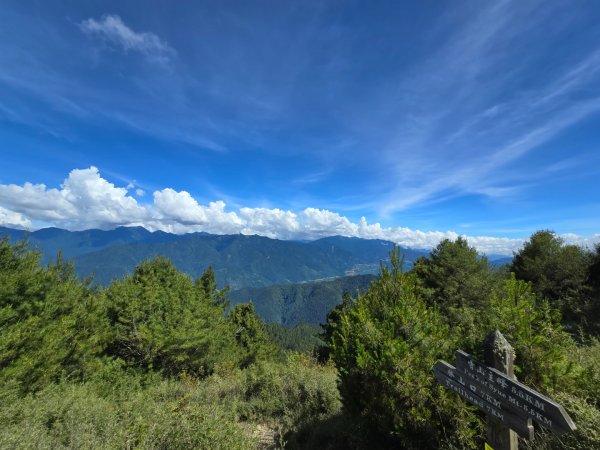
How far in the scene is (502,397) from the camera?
367 cm

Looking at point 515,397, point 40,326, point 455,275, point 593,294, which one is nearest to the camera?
point 515,397

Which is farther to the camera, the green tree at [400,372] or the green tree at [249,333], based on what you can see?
the green tree at [249,333]

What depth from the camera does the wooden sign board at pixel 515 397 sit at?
3.02m

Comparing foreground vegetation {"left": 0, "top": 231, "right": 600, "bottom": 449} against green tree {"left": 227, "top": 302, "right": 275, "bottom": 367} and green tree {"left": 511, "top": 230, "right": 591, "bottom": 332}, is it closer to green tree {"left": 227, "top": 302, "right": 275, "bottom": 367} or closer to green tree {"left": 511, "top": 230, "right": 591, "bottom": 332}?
green tree {"left": 511, "top": 230, "right": 591, "bottom": 332}

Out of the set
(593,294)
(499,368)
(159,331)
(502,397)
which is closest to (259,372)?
(159,331)

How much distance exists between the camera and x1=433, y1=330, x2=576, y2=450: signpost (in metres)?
3.16

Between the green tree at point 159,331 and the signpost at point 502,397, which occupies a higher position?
the signpost at point 502,397

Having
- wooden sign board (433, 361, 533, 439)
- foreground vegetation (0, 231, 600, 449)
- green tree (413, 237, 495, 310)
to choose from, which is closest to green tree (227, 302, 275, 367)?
foreground vegetation (0, 231, 600, 449)

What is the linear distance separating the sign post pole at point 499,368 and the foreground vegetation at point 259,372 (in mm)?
897

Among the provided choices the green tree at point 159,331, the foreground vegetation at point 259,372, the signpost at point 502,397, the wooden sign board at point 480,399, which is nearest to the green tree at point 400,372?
the foreground vegetation at point 259,372

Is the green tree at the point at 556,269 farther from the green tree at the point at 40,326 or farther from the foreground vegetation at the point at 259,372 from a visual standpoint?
the green tree at the point at 40,326

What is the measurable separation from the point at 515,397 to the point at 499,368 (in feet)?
1.76

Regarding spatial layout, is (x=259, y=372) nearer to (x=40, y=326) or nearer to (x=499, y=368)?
(x=40, y=326)

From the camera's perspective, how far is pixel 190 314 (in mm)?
19047
